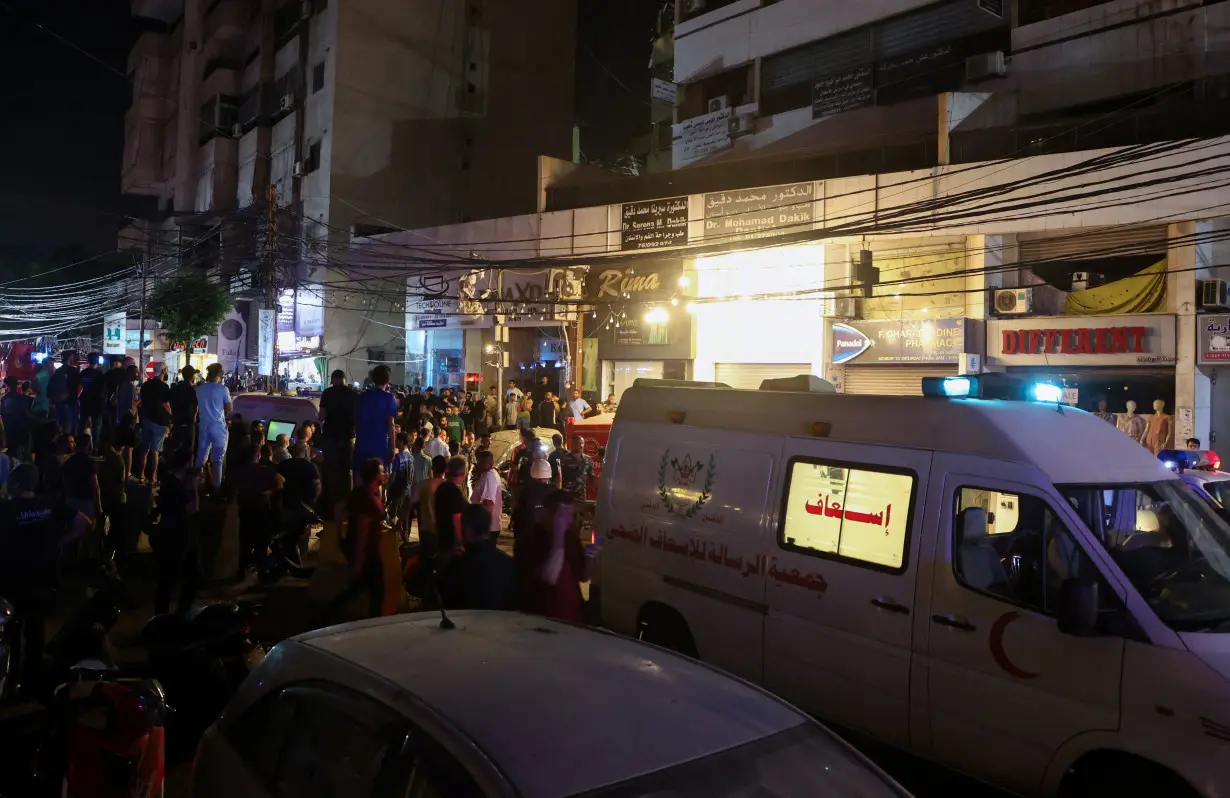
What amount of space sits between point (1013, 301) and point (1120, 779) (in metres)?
15.2

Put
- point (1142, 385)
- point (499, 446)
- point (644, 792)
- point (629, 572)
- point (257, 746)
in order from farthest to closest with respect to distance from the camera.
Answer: point (1142, 385) → point (499, 446) → point (629, 572) → point (257, 746) → point (644, 792)

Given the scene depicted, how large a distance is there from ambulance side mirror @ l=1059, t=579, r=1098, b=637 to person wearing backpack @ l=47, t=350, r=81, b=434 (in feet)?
47.6

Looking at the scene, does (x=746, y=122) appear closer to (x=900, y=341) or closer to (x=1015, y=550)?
(x=900, y=341)

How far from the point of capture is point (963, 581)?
453 centimetres

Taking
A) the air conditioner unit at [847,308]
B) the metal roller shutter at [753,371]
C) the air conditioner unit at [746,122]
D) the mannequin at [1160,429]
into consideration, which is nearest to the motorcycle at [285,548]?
the metal roller shutter at [753,371]

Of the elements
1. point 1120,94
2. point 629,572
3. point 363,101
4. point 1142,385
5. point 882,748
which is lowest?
point 882,748

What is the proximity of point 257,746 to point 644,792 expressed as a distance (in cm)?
158

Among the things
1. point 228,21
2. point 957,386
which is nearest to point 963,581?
point 957,386

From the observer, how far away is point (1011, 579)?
445cm

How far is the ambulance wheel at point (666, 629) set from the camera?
20.5 ft

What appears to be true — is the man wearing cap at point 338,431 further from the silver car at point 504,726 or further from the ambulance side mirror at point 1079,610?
the ambulance side mirror at point 1079,610

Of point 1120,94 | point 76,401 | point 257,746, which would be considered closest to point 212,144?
point 76,401

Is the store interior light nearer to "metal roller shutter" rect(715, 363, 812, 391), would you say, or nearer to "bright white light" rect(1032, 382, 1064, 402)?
"bright white light" rect(1032, 382, 1064, 402)

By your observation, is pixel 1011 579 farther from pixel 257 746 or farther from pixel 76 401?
pixel 76 401
